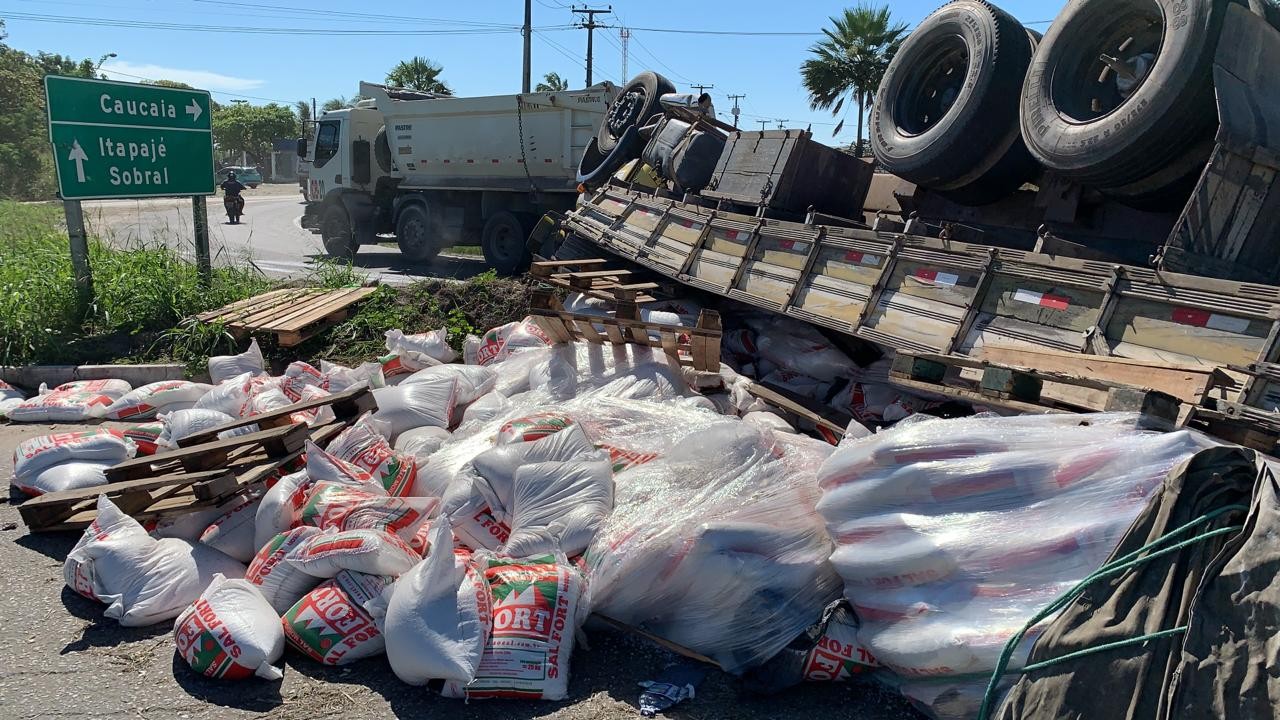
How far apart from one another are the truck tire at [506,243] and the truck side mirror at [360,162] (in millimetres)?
3407

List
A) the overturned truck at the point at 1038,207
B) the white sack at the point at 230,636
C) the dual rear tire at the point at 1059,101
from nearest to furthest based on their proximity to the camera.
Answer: the white sack at the point at 230,636 → the overturned truck at the point at 1038,207 → the dual rear tire at the point at 1059,101

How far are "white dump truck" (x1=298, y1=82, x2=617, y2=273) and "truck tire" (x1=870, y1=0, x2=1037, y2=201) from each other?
695cm

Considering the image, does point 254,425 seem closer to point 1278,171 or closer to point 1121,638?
point 1121,638

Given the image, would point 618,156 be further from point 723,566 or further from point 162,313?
point 723,566

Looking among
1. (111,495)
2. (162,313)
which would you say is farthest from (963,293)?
(162,313)

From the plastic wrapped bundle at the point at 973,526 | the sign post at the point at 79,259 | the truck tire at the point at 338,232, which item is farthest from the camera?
the truck tire at the point at 338,232

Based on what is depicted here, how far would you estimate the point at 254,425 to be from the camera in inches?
195

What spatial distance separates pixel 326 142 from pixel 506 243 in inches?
190

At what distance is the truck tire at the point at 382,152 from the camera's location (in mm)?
15383

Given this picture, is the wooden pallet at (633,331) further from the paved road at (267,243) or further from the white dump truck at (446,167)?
the white dump truck at (446,167)

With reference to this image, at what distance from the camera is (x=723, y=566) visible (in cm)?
304

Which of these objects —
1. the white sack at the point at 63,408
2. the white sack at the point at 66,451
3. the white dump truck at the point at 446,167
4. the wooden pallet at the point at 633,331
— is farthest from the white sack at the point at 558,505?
the white dump truck at the point at 446,167

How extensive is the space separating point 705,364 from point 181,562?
9.54 feet

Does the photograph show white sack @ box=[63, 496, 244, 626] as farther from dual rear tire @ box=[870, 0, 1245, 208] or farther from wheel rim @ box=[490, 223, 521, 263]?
wheel rim @ box=[490, 223, 521, 263]
